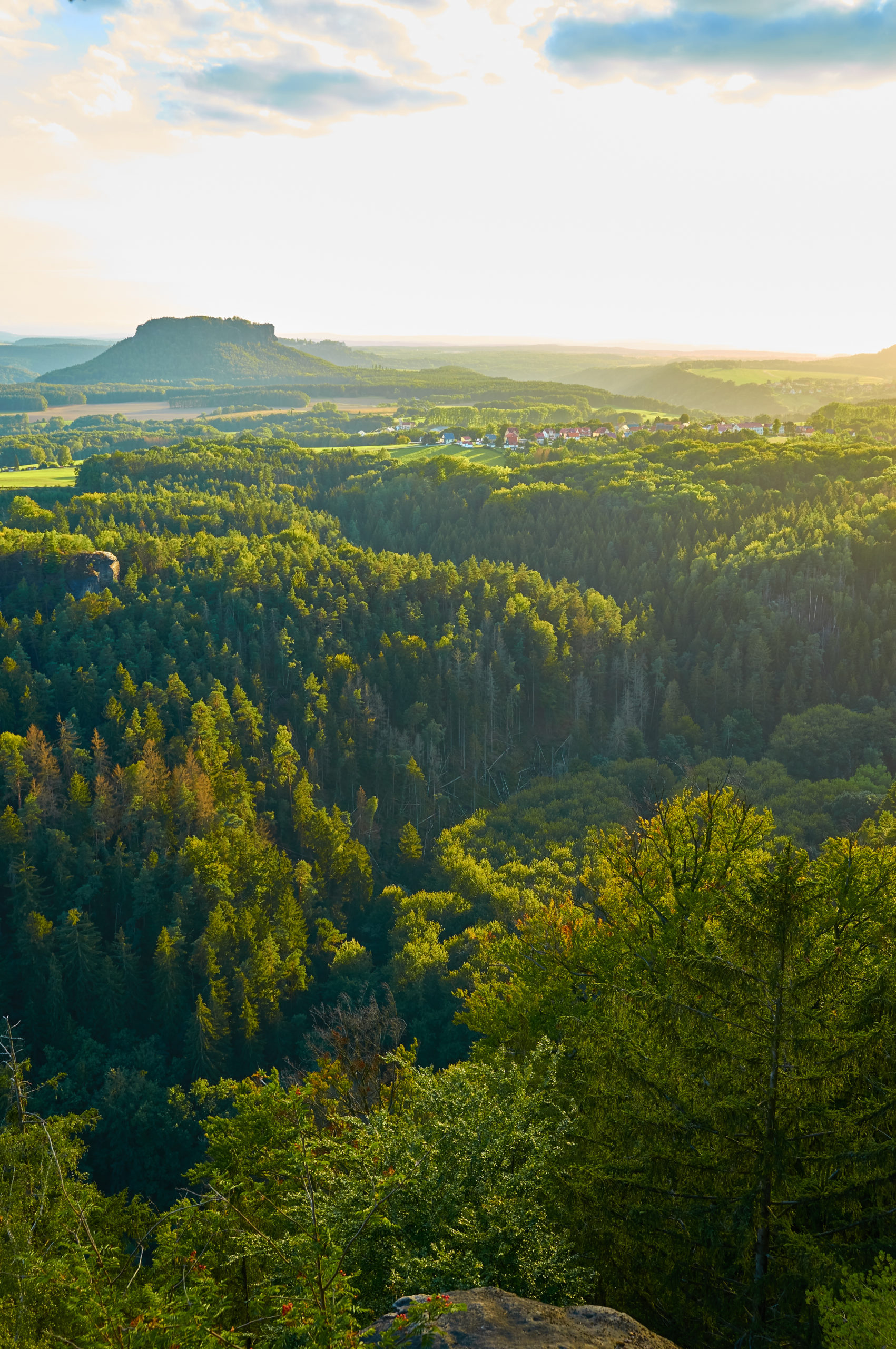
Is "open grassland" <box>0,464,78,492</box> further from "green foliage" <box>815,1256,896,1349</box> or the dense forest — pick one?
"green foliage" <box>815,1256,896,1349</box>

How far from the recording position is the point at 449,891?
6353 cm

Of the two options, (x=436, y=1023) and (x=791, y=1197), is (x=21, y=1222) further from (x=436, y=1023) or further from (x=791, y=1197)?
(x=436, y=1023)

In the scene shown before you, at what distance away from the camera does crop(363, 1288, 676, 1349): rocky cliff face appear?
11047 millimetres

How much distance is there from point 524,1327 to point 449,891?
52520mm

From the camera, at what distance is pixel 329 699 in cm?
8775

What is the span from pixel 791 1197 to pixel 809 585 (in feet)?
326

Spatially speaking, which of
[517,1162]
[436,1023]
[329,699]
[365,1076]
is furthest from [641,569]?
[517,1162]

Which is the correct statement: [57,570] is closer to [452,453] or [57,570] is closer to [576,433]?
[452,453]

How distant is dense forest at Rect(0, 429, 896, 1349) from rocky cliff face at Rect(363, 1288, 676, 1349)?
1.01m

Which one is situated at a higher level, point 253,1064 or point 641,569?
point 641,569

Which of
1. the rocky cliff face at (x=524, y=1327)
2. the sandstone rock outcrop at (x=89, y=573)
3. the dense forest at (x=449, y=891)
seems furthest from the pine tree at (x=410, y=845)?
the rocky cliff face at (x=524, y=1327)

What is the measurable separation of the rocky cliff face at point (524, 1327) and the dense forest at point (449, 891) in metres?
1.01

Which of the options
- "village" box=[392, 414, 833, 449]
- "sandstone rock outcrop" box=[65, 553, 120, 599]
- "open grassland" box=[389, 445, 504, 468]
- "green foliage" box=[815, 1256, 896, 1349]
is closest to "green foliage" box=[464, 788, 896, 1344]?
"green foliage" box=[815, 1256, 896, 1349]

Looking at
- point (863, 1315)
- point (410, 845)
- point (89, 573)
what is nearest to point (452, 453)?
point (89, 573)
